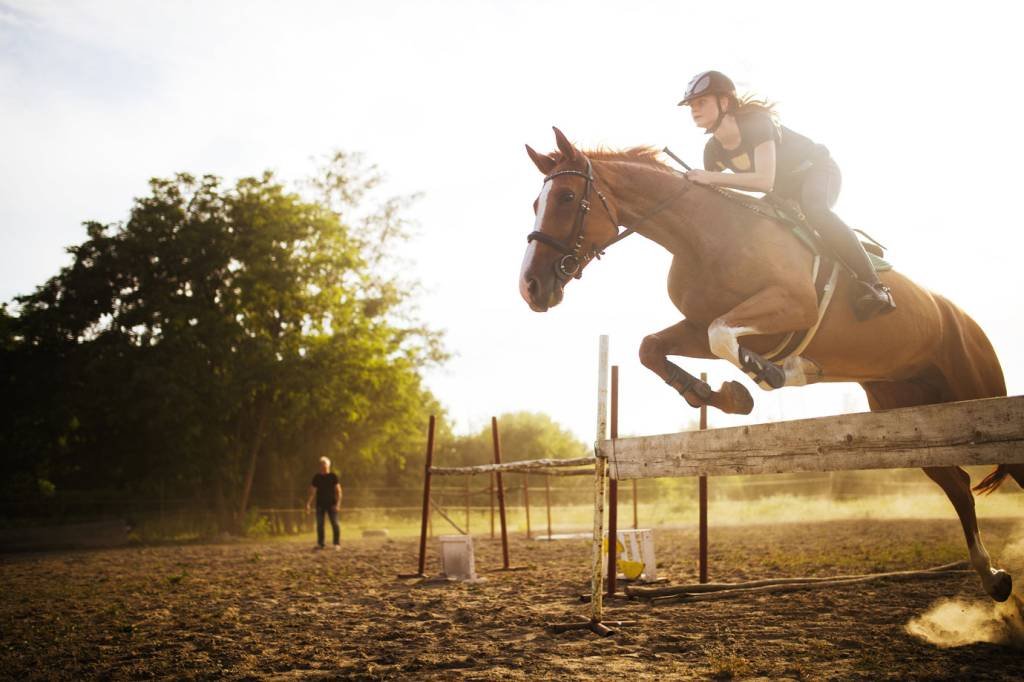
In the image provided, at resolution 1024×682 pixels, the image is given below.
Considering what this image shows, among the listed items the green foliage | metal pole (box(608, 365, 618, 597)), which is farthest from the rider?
the green foliage

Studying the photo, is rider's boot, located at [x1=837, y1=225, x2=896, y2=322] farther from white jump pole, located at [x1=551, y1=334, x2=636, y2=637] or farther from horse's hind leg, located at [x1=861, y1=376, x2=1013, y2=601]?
white jump pole, located at [x1=551, y1=334, x2=636, y2=637]

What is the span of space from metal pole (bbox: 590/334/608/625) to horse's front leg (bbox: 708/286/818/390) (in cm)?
190

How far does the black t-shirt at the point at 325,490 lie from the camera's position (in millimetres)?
15898

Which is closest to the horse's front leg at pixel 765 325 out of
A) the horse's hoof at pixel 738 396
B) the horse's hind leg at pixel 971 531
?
the horse's hoof at pixel 738 396

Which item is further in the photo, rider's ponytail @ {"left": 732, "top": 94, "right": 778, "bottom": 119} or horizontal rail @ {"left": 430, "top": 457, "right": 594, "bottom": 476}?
horizontal rail @ {"left": 430, "top": 457, "right": 594, "bottom": 476}

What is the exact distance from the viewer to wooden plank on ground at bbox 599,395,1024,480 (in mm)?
2463

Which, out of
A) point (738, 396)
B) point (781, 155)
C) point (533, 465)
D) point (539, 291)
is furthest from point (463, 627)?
point (781, 155)

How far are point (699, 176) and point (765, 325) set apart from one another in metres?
0.95

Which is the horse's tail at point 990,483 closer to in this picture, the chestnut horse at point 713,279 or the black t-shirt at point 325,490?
the chestnut horse at point 713,279

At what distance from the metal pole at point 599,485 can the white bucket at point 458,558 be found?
459 cm

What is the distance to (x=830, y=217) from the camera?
3.90 meters

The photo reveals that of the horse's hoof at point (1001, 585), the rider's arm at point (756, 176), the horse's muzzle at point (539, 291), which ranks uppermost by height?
A: the rider's arm at point (756, 176)

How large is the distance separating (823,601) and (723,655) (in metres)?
2.65

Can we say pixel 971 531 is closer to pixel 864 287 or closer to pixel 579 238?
pixel 864 287
